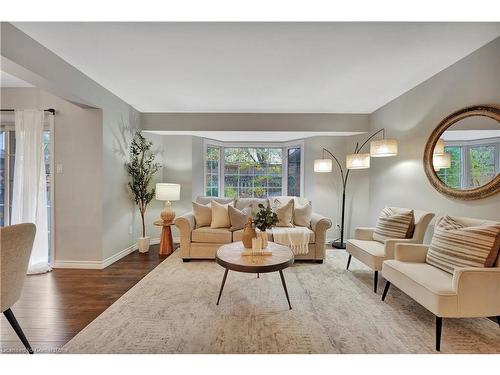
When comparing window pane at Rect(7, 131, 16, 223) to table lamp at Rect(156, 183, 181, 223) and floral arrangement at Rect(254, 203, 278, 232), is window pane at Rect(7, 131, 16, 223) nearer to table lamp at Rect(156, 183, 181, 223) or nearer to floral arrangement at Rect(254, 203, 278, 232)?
table lamp at Rect(156, 183, 181, 223)

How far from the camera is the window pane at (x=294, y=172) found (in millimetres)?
5055

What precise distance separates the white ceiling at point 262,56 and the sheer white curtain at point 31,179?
105 centimetres

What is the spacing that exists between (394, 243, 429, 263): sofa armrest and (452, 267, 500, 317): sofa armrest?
611 millimetres

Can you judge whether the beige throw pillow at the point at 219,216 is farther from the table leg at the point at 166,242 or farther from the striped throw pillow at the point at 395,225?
the striped throw pillow at the point at 395,225

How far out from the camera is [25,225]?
5.07 feet

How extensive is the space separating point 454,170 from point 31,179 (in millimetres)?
4932

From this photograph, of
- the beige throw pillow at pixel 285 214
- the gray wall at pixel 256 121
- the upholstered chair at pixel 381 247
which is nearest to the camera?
the upholstered chair at pixel 381 247

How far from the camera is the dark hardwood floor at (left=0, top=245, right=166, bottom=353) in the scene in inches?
70.1

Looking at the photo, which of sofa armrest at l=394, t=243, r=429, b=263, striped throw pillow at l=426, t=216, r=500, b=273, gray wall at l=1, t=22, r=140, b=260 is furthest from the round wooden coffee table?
gray wall at l=1, t=22, r=140, b=260

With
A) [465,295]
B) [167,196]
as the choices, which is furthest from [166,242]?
[465,295]

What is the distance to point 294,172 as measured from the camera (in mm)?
5113

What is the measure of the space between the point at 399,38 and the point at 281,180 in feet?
11.3

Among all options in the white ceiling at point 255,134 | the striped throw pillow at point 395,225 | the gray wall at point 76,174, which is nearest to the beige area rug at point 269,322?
the striped throw pillow at point 395,225
